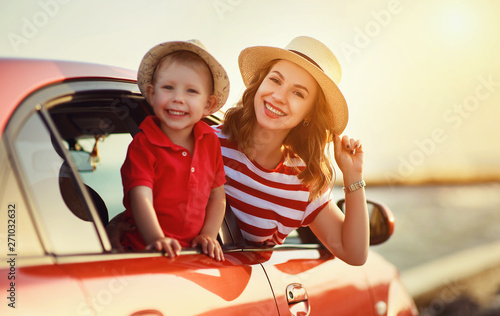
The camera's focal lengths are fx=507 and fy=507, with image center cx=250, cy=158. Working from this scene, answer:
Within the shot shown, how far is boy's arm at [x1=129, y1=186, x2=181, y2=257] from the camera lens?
1.72m

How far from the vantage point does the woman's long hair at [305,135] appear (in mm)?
2848

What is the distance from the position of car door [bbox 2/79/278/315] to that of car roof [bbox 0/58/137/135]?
2cm

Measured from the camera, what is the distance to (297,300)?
218 centimetres

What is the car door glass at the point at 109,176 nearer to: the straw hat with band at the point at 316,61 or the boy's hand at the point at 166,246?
the boy's hand at the point at 166,246

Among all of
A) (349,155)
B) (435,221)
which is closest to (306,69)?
(349,155)

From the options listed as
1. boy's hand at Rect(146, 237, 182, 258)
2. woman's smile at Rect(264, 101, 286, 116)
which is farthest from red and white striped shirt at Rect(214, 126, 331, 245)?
boy's hand at Rect(146, 237, 182, 258)

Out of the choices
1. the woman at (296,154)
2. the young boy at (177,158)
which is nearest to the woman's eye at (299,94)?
the woman at (296,154)

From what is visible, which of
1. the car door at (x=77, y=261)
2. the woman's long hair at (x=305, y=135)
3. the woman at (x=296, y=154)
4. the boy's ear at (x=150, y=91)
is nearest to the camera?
the car door at (x=77, y=261)

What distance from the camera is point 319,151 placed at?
9.93 ft

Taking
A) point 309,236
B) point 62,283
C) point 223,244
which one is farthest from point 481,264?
point 62,283

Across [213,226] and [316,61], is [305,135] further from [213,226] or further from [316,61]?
[213,226]

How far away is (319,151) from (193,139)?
1.08 meters

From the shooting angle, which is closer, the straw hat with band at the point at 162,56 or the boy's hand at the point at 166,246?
the boy's hand at the point at 166,246

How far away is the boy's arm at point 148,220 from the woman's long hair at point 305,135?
3.53 feet
